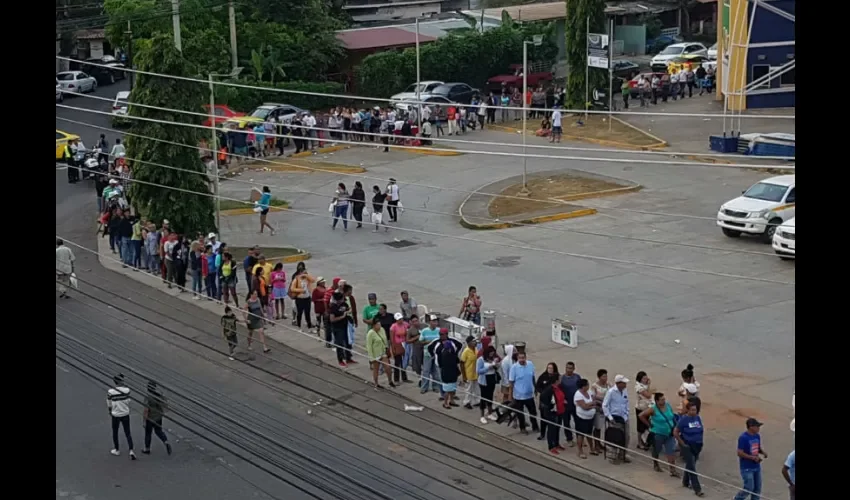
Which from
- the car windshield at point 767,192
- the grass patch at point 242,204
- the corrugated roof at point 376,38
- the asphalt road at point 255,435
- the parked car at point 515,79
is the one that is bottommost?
the asphalt road at point 255,435

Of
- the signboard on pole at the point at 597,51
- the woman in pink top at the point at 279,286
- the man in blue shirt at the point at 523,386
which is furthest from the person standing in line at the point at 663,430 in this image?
the signboard on pole at the point at 597,51

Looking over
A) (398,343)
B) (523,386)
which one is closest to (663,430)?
(523,386)

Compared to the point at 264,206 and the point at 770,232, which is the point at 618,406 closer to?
the point at 770,232

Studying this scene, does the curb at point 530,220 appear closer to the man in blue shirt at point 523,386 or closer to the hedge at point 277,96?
the man in blue shirt at point 523,386

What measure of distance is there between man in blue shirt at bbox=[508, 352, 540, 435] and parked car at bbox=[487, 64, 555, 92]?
35436 mm

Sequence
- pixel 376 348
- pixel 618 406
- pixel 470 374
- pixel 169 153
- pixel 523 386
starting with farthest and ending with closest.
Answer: pixel 169 153, pixel 376 348, pixel 470 374, pixel 523 386, pixel 618 406

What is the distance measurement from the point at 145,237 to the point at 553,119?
16028 millimetres

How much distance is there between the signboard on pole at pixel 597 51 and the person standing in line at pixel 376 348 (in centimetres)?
2528

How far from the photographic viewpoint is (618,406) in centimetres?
1466

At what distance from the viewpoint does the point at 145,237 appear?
25.4 m

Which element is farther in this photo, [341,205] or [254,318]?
[341,205]

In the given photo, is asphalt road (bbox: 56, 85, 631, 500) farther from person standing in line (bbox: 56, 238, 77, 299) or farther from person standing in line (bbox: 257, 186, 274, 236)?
person standing in line (bbox: 257, 186, 274, 236)

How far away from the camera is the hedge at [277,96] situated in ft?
149

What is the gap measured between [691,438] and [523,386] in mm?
2605
